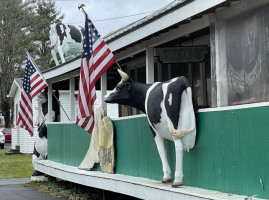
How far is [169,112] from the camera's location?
26.8 feet

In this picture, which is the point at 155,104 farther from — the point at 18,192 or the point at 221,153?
the point at 18,192

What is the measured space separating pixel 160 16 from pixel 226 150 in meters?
2.72

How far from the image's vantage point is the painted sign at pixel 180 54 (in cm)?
996

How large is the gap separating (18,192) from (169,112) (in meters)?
8.47

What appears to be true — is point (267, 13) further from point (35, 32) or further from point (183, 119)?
point (35, 32)

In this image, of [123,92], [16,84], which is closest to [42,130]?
[123,92]

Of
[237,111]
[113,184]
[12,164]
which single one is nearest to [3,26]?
[12,164]

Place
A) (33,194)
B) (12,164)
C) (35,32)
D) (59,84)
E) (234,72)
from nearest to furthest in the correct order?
1. (234,72)
2. (33,194)
3. (59,84)
4. (12,164)
5. (35,32)

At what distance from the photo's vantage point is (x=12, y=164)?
2623cm

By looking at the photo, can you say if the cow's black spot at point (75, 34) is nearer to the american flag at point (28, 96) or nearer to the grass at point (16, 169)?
the american flag at point (28, 96)

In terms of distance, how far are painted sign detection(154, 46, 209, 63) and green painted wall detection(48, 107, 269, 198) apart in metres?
1.21

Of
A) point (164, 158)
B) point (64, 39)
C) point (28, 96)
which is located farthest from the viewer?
point (64, 39)

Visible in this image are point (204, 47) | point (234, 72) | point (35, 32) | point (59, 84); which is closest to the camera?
point (234, 72)

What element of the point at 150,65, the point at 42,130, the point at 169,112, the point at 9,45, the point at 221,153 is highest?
the point at 9,45
